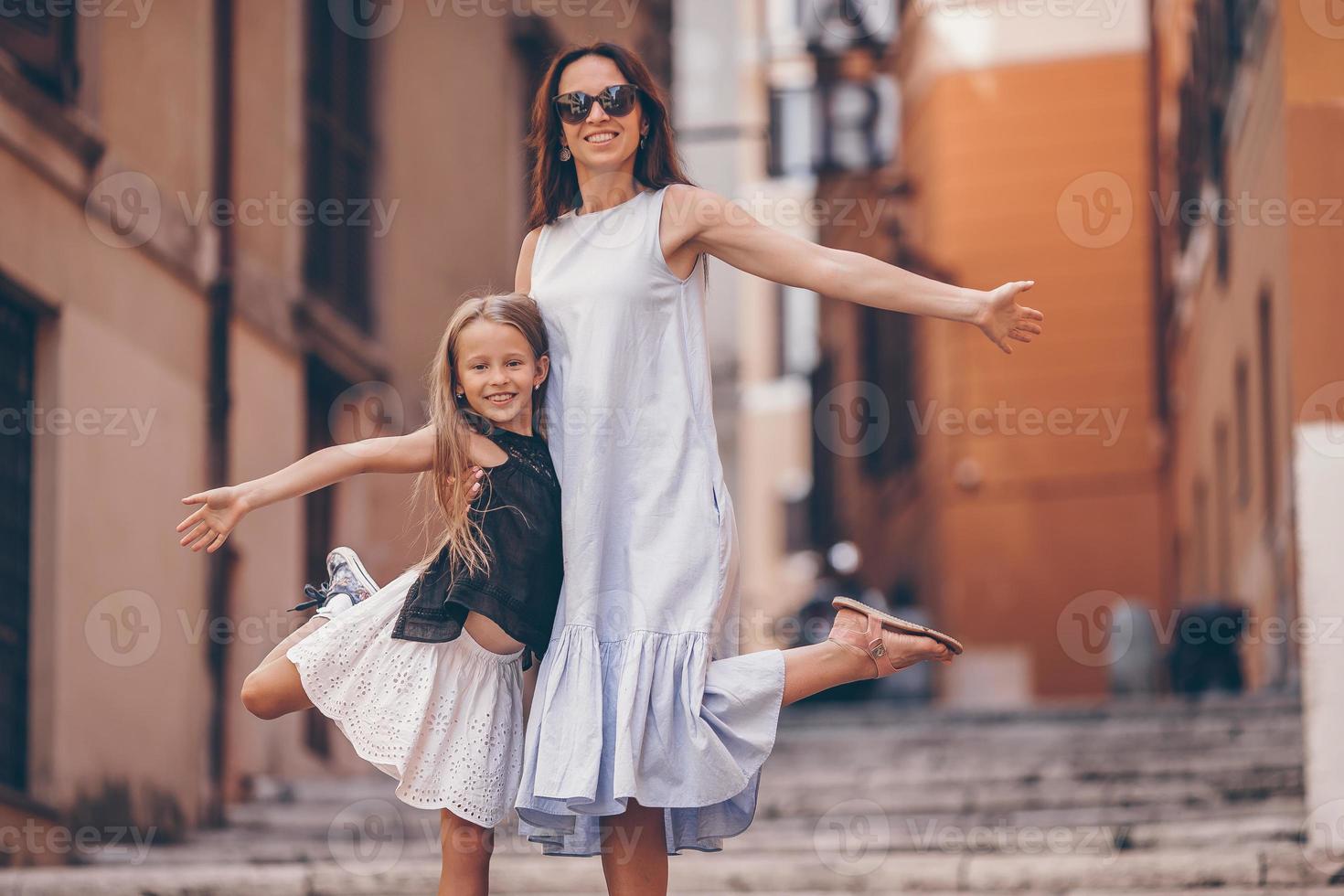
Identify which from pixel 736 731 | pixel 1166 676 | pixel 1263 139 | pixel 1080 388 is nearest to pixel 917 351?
pixel 1080 388

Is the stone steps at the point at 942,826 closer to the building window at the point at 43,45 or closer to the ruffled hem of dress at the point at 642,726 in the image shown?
the ruffled hem of dress at the point at 642,726

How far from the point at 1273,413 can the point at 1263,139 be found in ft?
7.63

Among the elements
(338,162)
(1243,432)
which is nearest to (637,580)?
(338,162)

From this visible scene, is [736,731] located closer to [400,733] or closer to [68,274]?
[400,733]

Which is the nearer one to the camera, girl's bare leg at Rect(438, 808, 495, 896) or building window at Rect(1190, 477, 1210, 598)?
girl's bare leg at Rect(438, 808, 495, 896)

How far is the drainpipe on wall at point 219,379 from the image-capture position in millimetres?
10672

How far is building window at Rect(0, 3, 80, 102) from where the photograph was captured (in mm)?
8828

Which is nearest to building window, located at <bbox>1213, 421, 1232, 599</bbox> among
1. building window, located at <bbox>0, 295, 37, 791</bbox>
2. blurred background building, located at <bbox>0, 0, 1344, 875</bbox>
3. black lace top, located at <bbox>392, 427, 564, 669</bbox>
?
blurred background building, located at <bbox>0, 0, 1344, 875</bbox>

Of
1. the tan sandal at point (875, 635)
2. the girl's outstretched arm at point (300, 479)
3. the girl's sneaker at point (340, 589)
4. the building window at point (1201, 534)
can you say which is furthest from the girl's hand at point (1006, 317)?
the building window at point (1201, 534)

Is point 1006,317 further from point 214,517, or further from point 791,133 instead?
A: point 791,133

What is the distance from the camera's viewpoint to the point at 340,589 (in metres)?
4.58

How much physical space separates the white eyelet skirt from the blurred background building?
354 cm

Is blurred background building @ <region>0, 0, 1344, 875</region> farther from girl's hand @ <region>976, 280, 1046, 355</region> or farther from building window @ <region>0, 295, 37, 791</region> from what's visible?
girl's hand @ <region>976, 280, 1046, 355</region>

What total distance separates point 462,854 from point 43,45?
5.89 metres
